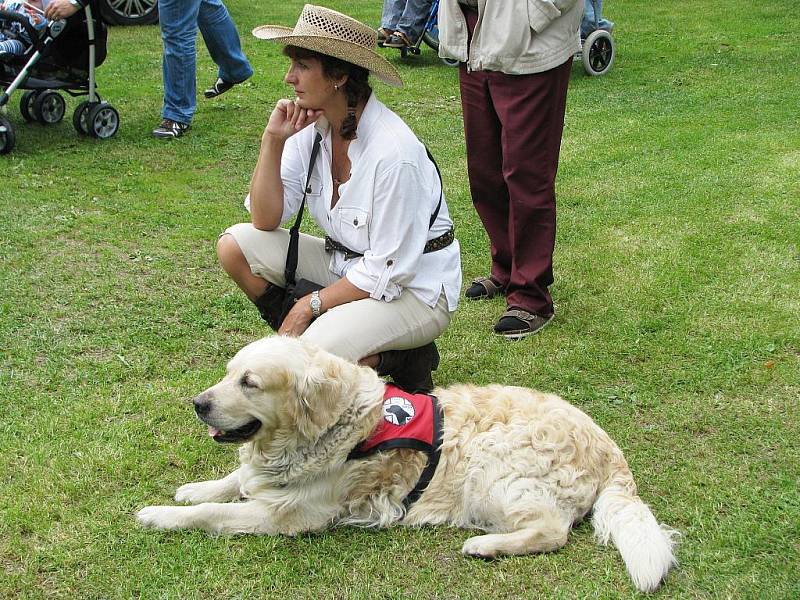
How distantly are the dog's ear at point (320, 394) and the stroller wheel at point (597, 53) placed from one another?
26.4 feet

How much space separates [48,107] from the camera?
7.83 metres

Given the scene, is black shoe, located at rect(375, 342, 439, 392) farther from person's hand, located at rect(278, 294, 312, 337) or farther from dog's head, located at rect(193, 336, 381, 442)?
dog's head, located at rect(193, 336, 381, 442)

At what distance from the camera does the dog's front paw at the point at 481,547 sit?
9.62 feet

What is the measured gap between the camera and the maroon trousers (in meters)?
4.52

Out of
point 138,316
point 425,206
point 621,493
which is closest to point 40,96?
point 138,316

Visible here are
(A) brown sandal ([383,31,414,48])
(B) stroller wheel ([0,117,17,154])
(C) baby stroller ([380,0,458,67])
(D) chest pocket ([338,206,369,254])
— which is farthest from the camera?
(C) baby stroller ([380,0,458,67])

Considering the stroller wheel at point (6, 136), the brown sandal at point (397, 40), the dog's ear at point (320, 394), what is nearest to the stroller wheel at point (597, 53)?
the brown sandal at point (397, 40)

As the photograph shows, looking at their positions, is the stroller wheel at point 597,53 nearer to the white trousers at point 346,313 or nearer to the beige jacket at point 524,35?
the beige jacket at point 524,35

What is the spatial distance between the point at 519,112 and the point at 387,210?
140 cm

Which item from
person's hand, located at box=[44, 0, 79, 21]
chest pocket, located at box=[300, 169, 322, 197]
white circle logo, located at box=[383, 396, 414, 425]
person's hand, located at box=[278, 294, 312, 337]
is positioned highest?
person's hand, located at box=[44, 0, 79, 21]

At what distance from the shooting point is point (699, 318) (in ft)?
15.6

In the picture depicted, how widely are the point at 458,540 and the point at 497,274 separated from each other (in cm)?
232

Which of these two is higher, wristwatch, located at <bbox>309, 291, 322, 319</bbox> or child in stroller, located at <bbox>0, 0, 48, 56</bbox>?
child in stroller, located at <bbox>0, 0, 48, 56</bbox>

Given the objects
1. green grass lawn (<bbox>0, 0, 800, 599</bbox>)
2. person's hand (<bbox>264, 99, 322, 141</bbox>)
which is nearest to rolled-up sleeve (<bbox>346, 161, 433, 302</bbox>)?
person's hand (<bbox>264, 99, 322, 141</bbox>)
